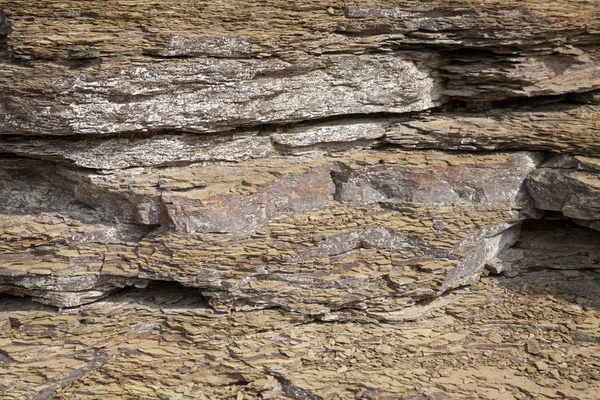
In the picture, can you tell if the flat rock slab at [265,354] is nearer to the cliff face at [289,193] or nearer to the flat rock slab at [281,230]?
the cliff face at [289,193]

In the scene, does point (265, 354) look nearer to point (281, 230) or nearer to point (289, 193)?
point (281, 230)

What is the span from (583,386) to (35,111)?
9799 millimetres

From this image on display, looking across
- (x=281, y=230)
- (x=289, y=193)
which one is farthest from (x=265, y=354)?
(x=289, y=193)

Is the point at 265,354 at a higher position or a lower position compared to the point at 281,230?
lower

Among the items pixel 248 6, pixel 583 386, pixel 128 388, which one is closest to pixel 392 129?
pixel 248 6

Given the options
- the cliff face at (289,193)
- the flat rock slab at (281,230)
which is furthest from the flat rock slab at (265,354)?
the flat rock slab at (281,230)

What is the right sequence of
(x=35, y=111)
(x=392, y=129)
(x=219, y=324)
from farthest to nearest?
1. (x=392, y=129)
2. (x=219, y=324)
3. (x=35, y=111)

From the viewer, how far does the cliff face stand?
11.1 m

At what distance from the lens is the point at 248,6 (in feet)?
37.5

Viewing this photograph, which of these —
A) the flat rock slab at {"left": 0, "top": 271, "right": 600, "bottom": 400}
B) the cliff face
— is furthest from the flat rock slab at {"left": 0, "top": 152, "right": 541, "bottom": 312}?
the flat rock slab at {"left": 0, "top": 271, "right": 600, "bottom": 400}

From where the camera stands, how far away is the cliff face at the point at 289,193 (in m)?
11.1

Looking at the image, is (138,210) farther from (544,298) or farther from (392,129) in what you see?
(544,298)

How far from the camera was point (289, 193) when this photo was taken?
1198 cm

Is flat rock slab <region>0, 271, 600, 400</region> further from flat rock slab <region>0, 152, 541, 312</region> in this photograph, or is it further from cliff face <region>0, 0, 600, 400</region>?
flat rock slab <region>0, 152, 541, 312</region>
